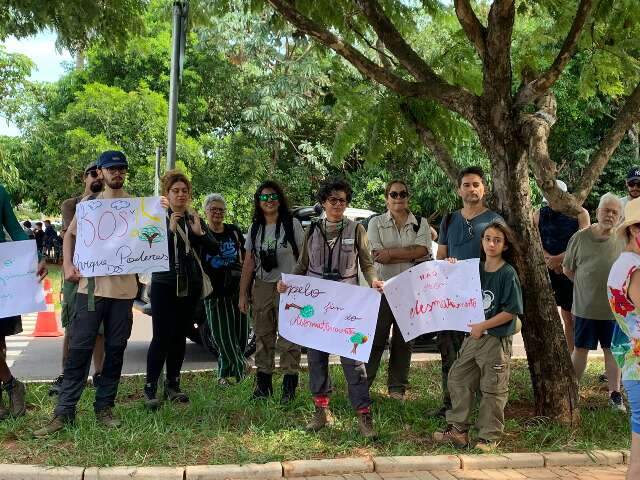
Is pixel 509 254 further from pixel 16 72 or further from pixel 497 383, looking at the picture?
pixel 16 72

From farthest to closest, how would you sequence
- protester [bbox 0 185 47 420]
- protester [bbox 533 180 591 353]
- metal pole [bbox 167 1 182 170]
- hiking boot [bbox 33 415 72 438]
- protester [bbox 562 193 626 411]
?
protester [bbox 533 180 591 353] → metal pole [bbox 167 1 182 170] → protester [bbox 562 193 626 411] → protester [bbox 0 185 47 420] → hiking boot [bbox 33 415 72 438]

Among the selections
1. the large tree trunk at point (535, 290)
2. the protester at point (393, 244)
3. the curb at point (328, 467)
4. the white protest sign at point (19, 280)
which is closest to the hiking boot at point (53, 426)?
the curb at point (328, 467)

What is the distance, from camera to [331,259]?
5414mm

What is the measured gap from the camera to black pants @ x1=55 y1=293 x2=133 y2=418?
5.07 meters

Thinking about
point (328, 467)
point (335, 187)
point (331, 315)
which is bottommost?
point (328, 467)

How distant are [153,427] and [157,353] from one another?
33.5 inches

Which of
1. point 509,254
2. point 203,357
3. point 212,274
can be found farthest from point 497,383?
point 203,357

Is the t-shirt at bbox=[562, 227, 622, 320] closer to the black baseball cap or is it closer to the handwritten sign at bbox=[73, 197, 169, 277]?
the handwritten sign at bbox=[73, 197, 169, 277]

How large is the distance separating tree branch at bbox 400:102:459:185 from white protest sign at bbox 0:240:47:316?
137 inches

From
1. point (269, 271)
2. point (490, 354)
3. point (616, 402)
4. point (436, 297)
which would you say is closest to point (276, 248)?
point (269, 271)

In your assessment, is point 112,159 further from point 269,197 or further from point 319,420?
point 319,420

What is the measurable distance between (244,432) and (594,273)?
3.34m

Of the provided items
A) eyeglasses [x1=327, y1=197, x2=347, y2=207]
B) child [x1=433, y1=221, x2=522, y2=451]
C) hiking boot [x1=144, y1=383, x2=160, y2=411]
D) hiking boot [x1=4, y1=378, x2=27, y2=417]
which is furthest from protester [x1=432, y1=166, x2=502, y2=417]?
hiking boot [x1=4, y1=378, x2=27, y2=417]

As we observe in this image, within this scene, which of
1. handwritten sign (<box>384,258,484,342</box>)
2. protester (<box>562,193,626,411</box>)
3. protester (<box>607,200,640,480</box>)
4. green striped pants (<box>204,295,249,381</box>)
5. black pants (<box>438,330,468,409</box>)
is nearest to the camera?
protester (<box>607,200,640,480</box>)
